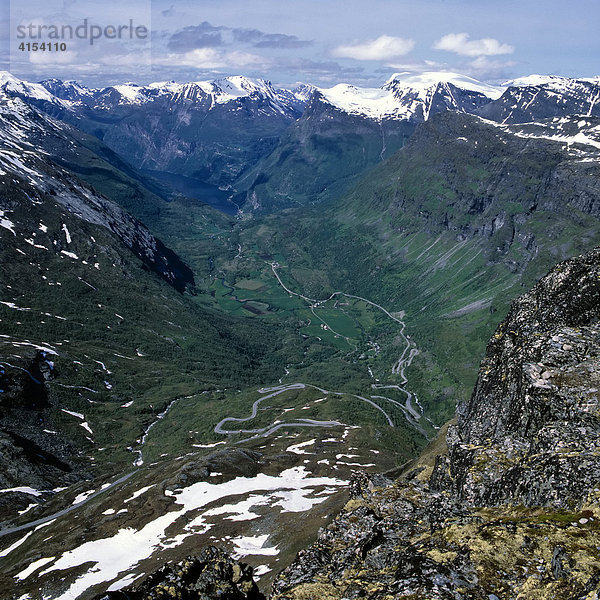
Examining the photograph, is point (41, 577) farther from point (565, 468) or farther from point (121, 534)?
point (565, 468)

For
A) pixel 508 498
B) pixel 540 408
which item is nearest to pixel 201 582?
pixel 508 498

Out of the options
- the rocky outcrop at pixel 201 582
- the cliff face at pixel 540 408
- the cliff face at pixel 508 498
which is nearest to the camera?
the cliff face at pixel 508 498

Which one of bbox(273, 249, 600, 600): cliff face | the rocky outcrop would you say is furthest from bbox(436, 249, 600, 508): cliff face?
the rocky outcrop

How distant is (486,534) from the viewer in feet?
95.1

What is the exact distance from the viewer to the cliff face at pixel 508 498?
26109 millimetres

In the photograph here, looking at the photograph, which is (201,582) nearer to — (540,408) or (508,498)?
(508,498)

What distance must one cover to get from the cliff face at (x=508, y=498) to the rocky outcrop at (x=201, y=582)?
4410 mm

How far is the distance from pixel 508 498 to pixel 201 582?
25.0 metres

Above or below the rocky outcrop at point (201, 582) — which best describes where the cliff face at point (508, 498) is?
above

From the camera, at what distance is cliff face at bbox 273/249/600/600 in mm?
26109

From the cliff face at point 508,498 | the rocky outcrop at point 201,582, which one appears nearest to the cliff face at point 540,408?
the cliff face at point 508,498

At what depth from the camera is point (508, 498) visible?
35.1 m

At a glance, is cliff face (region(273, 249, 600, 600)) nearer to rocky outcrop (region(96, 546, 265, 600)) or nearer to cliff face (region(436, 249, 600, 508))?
cliff face (region(436, 249, 600, 508))

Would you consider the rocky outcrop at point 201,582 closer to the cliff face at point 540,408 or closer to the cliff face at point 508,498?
the cliff face at point 508,498
